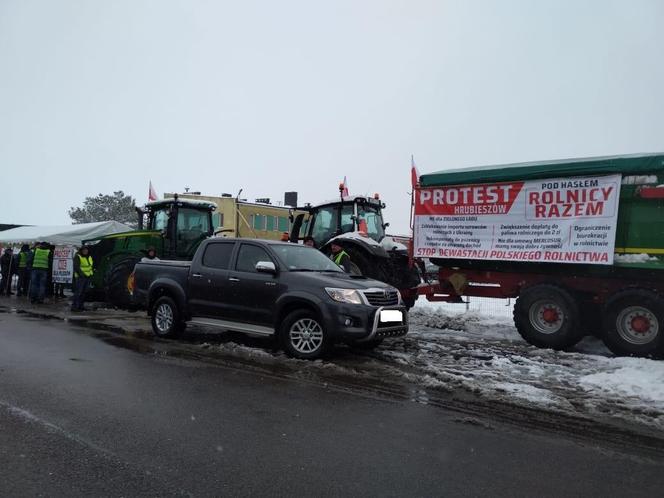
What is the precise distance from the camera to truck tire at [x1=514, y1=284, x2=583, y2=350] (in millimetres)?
9195

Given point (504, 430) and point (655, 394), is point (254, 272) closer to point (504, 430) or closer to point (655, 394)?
point (504, 430)

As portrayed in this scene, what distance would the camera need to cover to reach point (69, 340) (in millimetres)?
9273

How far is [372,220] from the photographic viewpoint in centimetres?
1319

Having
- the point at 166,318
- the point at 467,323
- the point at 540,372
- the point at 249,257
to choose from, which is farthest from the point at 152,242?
the point at 540,372

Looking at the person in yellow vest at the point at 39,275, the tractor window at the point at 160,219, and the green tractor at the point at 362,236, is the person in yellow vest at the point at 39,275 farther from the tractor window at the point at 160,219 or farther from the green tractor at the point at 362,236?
the green tractor at the point at 362,236

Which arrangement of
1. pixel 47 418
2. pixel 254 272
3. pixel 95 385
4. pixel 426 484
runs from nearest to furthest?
1. pixel 426 484
2. pixel 47 418
3. pixel 95 385
4. pixel 254 272

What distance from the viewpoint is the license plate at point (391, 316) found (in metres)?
7.99

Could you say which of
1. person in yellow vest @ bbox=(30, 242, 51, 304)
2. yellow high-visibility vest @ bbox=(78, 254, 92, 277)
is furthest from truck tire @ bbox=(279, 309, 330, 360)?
person in yellow vest @ bbox=(30, 242, 51, 304)

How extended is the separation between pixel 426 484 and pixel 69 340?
747cm

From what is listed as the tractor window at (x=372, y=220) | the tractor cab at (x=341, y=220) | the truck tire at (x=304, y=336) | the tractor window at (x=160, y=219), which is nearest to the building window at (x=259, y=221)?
the tractor window at (x=160, y=219)

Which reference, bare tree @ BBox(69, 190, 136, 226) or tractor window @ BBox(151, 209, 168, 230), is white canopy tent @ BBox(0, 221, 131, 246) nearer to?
tractor window @ BBox(151, 209, 168, 230)

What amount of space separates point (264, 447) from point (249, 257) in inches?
190

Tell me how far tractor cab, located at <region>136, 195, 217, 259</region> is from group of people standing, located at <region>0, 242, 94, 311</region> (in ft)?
6.54

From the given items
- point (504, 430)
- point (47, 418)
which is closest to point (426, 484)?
point (504, 430)
